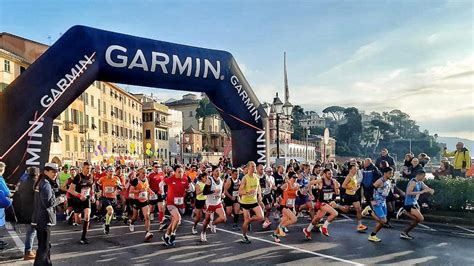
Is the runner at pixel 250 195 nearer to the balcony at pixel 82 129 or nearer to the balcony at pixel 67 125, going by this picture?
the balcony at pixel 67 125

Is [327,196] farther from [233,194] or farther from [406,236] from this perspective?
[233,194]

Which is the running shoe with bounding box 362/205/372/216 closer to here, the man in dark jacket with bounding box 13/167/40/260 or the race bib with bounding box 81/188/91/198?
the race bib with bounding box 81/188/91/198

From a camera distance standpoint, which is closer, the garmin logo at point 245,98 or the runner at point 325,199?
the runner at point 325,199

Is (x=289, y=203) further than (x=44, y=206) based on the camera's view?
Yes

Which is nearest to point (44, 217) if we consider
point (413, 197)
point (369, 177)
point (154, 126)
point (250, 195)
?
point (250, 195)

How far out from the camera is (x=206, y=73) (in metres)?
14.6

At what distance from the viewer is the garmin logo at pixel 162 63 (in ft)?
41.5

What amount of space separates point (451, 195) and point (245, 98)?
301 inches

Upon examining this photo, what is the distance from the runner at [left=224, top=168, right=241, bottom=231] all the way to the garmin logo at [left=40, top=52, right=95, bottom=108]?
17.2 feet

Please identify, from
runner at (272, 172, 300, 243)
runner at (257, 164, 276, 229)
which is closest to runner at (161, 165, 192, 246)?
runner at (272, 172, 300, 243)

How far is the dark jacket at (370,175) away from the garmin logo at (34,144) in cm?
901

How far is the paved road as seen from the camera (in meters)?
7.99

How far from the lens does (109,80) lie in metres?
13.1

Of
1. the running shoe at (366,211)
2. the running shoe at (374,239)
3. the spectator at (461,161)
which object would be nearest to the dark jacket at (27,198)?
the running shoe at (374,239)
